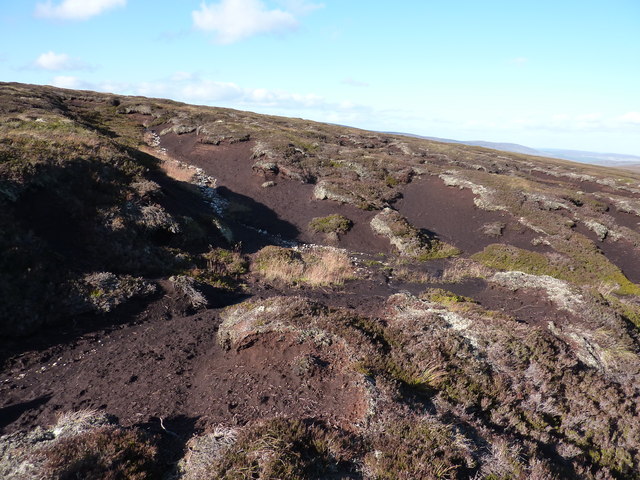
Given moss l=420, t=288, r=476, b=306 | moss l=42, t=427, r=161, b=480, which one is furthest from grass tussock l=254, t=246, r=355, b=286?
moss l=42, t=427, r=161, b=480

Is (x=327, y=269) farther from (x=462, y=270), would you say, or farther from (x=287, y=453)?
(x=287, y=453)

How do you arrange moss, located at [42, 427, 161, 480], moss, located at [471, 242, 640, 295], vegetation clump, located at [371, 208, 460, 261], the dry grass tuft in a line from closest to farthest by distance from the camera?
moss, located at [42, 427, 161, 480], the dry grass tuft, moss, located at [471, 242, 640, 295], vegetation clump, located at [371, 208, 460, 261]

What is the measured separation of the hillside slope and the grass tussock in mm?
107

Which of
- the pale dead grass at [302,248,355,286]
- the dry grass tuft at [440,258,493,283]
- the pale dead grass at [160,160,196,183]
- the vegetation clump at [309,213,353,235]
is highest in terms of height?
the pale dead grass at [160,160,196,183]

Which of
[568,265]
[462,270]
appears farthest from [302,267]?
[568,265]

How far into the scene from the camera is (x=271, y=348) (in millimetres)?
8109

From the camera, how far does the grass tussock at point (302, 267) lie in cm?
1437

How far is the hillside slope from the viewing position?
5457mm

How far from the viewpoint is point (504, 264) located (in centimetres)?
1977

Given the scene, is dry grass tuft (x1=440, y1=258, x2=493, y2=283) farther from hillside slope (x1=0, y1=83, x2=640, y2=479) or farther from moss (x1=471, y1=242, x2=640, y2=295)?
moss (x1=471, y1=242, x2=640, y2=295)

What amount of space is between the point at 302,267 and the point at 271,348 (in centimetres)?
734

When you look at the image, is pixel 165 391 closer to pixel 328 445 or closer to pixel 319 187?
pixel 328 445

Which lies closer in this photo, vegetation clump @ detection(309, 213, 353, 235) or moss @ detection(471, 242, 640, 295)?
moss @ detection(471, 242, 640, 295)

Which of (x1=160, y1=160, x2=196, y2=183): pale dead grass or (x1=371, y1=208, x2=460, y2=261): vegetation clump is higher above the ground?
(x1=160, y1=160, x2=196, y2=183): pale dead grass
